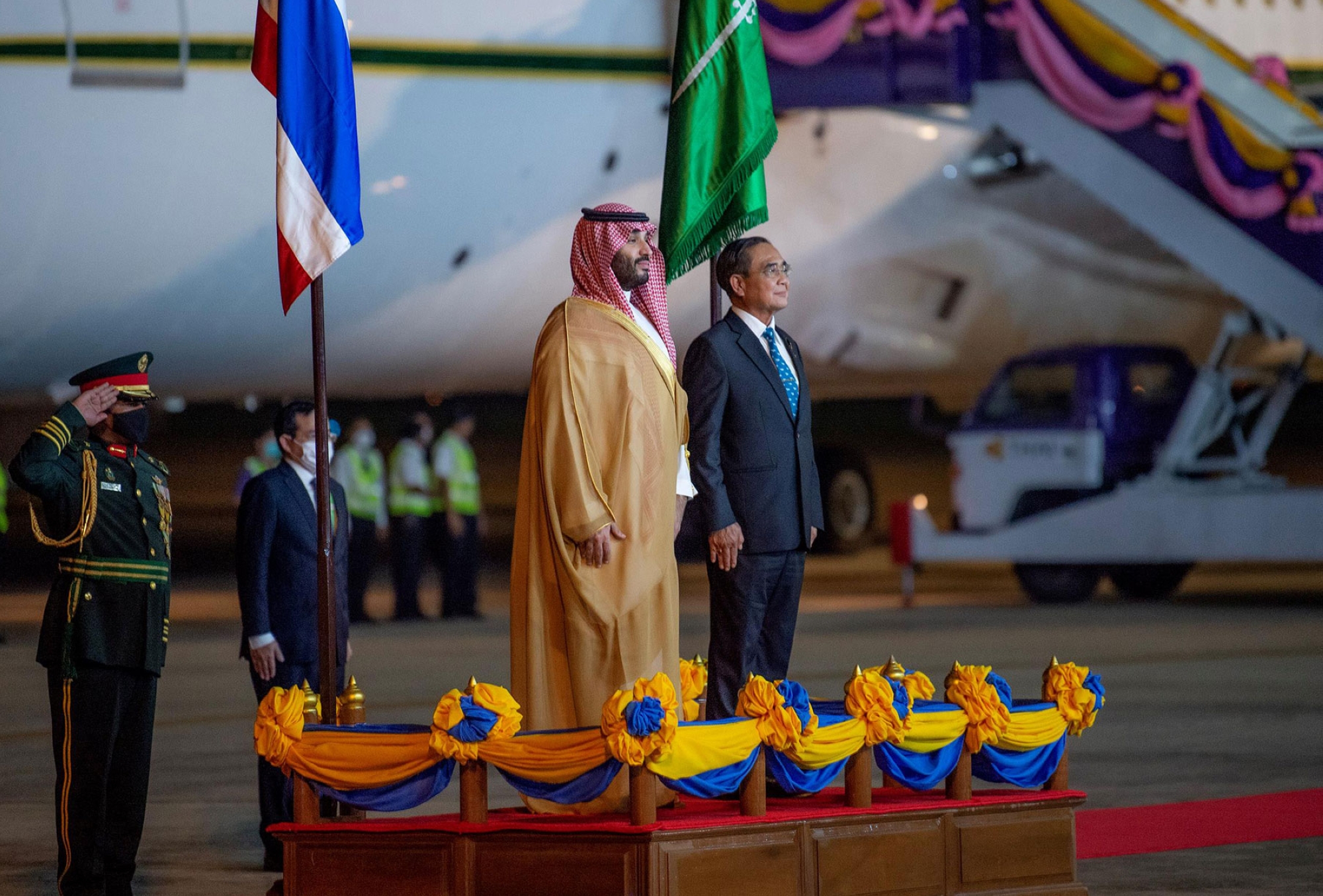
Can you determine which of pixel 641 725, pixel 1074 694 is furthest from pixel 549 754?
pixel 1074 694

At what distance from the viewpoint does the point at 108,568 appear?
5383 mm

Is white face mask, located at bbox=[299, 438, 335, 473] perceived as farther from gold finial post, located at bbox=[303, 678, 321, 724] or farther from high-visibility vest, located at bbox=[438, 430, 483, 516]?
high-visibility vest, located at bbox=[438, 430, 483, 516]

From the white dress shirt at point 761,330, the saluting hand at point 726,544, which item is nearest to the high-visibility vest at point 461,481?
the white dress shirt at point 761,330

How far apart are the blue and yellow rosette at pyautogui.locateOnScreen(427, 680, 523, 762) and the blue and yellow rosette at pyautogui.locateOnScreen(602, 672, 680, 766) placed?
0.33 metres

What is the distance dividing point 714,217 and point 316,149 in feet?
4.03

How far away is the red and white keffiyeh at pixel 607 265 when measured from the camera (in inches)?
198

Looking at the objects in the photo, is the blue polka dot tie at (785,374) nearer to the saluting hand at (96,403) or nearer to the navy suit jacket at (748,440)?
the navy suit jacket at (748,440)

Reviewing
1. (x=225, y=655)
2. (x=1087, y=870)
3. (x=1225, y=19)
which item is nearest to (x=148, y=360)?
(x=1087, y=870)

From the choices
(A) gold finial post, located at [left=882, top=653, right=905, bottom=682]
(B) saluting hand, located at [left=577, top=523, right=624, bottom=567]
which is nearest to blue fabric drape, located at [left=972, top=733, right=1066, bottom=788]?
(A) gold finial post, located at [left=882, top=653, right=905, bottom=682]

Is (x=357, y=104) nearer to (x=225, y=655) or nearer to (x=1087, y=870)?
(x=225, y=655)

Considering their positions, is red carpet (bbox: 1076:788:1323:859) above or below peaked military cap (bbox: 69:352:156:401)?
below

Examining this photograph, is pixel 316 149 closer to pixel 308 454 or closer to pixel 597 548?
pixel 308 454

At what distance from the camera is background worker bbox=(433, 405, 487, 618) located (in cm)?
1381

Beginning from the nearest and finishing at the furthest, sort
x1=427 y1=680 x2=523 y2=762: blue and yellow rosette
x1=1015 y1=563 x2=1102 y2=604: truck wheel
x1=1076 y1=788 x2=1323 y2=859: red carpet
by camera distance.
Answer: x1=427 y1=680 x2=523 y2=762: blue and yellow rosette < x1=1076 y1=788 x2=1323 y2=859: red carpet < x1=1015 y1=563 x2=1102 y2=604: truck wheel
